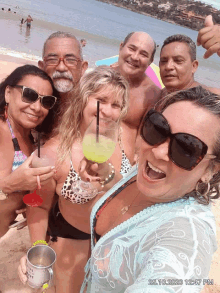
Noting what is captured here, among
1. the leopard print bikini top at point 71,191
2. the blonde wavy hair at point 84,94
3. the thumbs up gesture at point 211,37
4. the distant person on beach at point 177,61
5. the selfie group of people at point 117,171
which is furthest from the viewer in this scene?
the distant person on beach at point 177,61

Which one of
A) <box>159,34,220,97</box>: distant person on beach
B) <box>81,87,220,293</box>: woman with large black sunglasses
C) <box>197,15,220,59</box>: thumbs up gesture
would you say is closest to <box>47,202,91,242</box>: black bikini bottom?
<box>81,87,220,293</box>: woman with large black sunglasses

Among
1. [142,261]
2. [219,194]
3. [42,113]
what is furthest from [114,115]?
[142,261]

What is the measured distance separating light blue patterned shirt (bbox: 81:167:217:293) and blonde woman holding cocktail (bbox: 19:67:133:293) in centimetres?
73

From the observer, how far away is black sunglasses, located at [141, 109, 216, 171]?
1052mm

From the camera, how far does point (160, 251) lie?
900mm

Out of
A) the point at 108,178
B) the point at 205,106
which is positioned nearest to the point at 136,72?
the point at 108,178

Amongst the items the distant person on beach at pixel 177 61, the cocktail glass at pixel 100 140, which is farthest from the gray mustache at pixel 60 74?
the distant person on beach at pixel 177 61

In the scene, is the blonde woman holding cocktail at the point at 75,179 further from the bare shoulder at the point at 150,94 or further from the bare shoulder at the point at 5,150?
the bare shoulder at the point at 150,94

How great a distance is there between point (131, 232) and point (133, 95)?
9.95ft

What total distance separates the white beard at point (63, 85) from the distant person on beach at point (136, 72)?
123 centimetres

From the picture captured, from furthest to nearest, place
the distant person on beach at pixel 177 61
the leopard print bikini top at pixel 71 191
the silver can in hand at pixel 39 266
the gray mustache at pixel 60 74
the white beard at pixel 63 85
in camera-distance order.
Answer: the distant person on beach at pixel 177 61, the gray mustache at pixel 60 74, the white beard at pixel 63 85, the leopard print bikini top at pixel 71 191, the silver can in hand at pixel 39 266

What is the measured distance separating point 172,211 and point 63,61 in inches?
91.3

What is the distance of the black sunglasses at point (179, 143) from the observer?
1052mm

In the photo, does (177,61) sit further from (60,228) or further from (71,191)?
(60,228)
